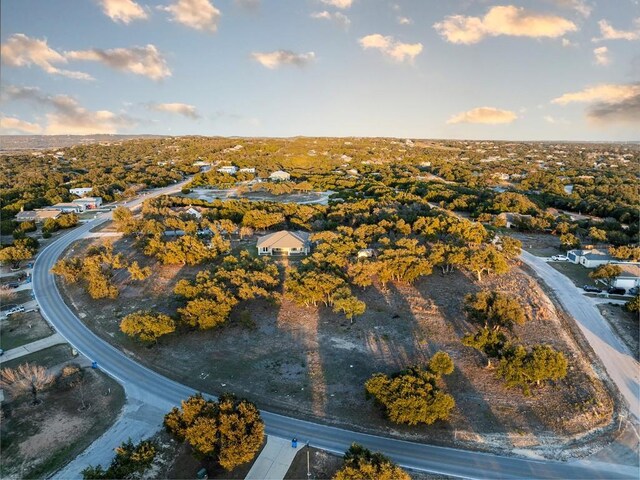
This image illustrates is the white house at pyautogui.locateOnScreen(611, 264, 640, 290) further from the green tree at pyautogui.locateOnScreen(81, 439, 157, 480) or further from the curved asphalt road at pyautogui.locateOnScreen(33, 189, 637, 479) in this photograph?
the green tree at pyautogui.locateOnScreen(81, 439, 157, 480)

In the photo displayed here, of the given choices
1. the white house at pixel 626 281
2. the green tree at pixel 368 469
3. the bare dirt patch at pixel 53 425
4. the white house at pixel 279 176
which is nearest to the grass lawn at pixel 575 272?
the white house at pixel 626 281

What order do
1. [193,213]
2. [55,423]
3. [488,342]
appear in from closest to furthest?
1. [55,423]
2. [488,342]
3. [193,213]

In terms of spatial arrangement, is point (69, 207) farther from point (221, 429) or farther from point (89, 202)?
point (221, 429)

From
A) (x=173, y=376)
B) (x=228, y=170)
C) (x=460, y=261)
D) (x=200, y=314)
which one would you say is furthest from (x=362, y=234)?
(x=228, y=170)

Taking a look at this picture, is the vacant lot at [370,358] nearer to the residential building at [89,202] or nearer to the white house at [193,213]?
the white house at [193,213]

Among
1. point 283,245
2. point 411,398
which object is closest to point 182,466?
point 411,398

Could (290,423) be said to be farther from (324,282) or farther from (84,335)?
(84,335)
